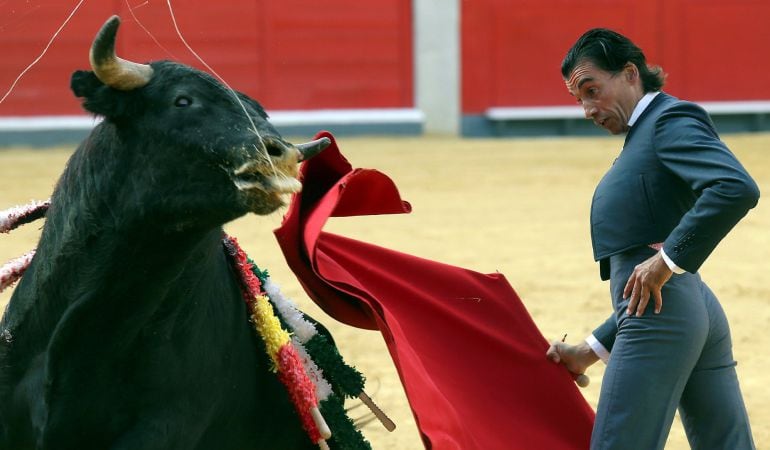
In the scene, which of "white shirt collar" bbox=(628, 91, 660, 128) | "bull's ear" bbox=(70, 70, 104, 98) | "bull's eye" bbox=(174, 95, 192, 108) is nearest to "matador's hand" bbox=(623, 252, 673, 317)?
"white shirt collar" bbox=(628, 91, 660, 128)

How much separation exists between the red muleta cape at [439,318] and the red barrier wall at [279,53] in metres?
9.05

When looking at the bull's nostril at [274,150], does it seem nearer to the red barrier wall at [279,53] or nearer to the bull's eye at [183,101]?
the bull's eye at [183,101]

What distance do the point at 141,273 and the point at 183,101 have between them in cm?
33

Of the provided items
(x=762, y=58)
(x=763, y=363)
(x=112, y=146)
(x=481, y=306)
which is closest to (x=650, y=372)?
(x=481, y=306)

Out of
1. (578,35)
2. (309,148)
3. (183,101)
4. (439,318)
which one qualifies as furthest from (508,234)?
(578,35)

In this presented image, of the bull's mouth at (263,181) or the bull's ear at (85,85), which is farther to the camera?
the bull's ear at (85,85)

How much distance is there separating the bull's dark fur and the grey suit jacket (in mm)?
748

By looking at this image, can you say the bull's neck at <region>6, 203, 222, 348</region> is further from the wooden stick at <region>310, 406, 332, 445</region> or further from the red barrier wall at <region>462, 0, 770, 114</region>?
the red barrier wall at <region>462, 0, 770, 114</region>

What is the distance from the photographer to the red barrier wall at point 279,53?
39.2ft

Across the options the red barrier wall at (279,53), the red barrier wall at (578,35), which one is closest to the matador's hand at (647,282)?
the red barrier wall at (279,53)

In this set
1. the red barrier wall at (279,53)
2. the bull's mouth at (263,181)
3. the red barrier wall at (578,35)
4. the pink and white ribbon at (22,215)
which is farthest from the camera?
the red barrier wall at (578,35)

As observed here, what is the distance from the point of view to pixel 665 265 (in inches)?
95.1

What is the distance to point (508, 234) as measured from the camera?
293 inches

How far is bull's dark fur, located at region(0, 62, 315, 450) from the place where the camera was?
2209mm
